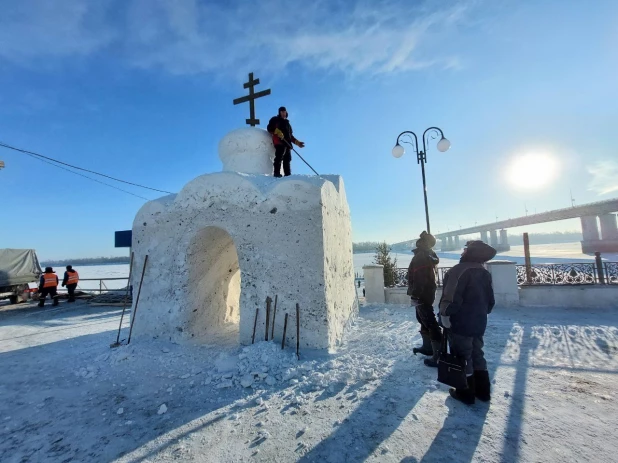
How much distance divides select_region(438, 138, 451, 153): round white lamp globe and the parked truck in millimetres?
18646

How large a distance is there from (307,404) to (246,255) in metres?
2.86

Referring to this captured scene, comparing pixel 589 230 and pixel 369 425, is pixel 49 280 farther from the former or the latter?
pixel 589 230

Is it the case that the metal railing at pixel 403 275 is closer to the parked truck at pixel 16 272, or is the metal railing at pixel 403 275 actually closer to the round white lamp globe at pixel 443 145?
the round white lamp globe at pixel 443 145

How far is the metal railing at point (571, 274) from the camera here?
8.12m

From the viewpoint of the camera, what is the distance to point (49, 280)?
42.0 feet

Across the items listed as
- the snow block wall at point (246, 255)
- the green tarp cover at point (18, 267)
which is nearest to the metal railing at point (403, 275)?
the snow block wall at point (246, 255)

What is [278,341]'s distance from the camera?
16.9 ft

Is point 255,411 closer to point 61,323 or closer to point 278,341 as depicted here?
point 278,341

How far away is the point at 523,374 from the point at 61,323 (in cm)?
1216

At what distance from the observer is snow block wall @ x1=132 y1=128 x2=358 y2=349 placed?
5203 millimetres

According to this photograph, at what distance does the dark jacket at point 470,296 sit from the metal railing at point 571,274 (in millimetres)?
6835

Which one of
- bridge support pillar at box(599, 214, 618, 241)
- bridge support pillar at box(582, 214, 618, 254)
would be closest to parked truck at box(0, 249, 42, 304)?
bridge support pillar at box(582, 214, 618, 254)

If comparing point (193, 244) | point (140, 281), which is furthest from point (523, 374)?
point (140, 281)

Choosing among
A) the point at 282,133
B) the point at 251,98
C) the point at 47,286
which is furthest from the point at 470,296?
the point at 47,286
